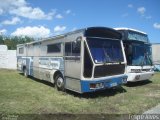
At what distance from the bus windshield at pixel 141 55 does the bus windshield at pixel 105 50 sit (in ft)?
6.60

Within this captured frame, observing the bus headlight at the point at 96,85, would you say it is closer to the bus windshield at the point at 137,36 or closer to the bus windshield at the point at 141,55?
the bus windshield at the point at 141,55

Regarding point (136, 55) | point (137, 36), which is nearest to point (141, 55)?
point (136, 55)

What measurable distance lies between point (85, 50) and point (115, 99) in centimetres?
236

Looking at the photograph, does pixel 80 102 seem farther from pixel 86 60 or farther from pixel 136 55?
pixel 136 55

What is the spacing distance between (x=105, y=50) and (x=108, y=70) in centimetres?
85

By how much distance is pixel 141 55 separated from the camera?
526 inches

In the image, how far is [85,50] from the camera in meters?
9.45

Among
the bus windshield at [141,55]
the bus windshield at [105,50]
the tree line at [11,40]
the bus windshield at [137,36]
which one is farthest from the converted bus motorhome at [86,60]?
the tree line at [11,40]

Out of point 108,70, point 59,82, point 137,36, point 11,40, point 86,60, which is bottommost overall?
point 59,82

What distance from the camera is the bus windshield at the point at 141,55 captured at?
42.5 ft

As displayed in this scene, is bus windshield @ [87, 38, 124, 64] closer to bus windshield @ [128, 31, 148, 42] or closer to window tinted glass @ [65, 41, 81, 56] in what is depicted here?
window tinted glass @ [65, 41, 81, 56]

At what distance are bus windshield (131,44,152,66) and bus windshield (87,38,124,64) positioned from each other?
201 centimetres

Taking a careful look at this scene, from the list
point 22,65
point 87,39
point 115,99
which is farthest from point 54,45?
point 22,65

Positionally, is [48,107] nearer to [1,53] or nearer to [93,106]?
[93,106]
